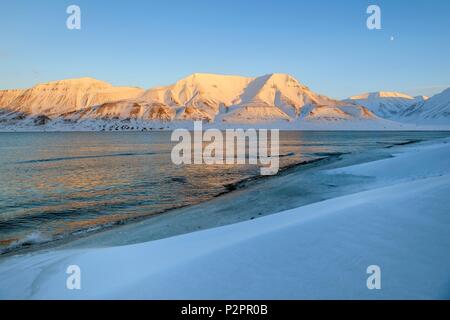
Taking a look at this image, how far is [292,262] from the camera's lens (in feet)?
18.2

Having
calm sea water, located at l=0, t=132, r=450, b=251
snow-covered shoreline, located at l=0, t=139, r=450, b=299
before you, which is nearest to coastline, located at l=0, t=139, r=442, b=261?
calm sea water, located at l=0, t=132, r=450, b=251

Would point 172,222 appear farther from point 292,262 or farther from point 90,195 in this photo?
point 90,195

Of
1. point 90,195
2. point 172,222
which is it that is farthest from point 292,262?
point 90,195

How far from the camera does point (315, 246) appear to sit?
19.6 ft

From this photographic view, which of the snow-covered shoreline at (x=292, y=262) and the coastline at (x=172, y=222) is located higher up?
the snow-covered shoreline at (x=292, y=262)

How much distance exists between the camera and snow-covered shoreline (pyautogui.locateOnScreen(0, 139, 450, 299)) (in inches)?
198

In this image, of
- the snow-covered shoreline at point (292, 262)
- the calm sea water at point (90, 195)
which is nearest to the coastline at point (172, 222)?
the calm sea water at point (90, 195)

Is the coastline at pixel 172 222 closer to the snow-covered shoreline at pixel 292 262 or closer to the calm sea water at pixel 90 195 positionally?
the calm sea water at pixel 90 195

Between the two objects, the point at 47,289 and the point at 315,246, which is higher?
the point at 315,246

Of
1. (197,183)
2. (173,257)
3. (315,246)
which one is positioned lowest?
(197,183)

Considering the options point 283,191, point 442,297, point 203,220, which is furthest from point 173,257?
point 283,191

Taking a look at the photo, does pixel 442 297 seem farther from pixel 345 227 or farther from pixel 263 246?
pixel 263 246

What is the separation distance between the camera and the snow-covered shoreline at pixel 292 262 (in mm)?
5020

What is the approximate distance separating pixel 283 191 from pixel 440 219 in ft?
41.7
